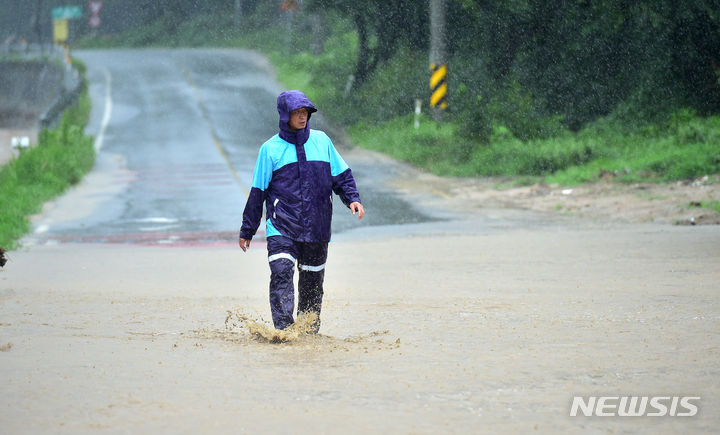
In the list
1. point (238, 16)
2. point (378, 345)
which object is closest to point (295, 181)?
point (378, 345)

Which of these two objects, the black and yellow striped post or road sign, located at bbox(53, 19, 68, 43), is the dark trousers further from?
road sign, located at bbox(53, 19, 68, 43)

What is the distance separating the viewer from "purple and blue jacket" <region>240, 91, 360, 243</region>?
7379mm

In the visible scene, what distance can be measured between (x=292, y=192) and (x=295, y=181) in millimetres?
76

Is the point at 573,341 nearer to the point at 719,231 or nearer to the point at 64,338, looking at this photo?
the point at 64,338

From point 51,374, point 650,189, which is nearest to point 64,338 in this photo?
point 51,374

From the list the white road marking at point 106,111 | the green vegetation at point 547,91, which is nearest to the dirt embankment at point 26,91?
the white road marking at point 106,111

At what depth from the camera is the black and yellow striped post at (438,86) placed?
3056 cm

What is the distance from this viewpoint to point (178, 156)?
30.2m

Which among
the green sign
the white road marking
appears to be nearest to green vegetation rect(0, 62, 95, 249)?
the white road marking

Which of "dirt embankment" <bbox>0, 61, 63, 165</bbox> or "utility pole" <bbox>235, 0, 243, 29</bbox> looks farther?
"utility pole" <bbox>235, 0, 243, 29</bbox>

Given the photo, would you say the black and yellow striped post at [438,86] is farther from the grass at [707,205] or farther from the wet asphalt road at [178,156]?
the grass at [707,205]

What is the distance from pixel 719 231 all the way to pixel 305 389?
1013 centimetres

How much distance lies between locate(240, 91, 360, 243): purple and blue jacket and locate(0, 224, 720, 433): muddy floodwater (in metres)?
0.75

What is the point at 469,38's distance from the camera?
3428cm
